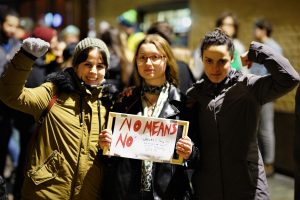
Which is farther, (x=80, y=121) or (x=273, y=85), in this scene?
(x=80, y=121)

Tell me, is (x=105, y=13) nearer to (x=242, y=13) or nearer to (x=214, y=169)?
(x=242, y=13)

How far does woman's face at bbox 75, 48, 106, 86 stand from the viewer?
302cm

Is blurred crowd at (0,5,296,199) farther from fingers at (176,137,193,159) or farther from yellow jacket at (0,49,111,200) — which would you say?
Answer: fingers at (176,137,193,159)

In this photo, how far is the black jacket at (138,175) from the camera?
2873 mm

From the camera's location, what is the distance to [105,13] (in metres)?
11.5

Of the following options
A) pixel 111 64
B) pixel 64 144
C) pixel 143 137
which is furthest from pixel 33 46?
pixel 111 64

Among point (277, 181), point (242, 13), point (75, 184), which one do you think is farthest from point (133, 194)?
point (242, 13)

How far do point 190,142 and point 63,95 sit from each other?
95 cm

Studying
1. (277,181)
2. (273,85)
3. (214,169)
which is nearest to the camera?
(273,85)

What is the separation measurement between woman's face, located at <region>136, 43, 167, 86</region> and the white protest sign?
0.37 meters

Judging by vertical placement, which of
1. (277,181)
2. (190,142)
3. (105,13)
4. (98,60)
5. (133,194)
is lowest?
(277,181)

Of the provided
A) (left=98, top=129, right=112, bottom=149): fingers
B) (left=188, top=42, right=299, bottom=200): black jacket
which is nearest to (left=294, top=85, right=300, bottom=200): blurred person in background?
(left=188, top=42, right=299, bottom=200): black jacket

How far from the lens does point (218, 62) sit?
9.39ft

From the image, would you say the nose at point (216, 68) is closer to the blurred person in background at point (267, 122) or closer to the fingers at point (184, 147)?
the fingers at point (184, 147)
